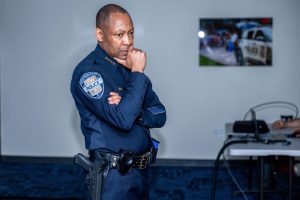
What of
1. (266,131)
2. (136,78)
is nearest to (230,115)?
(266,131)

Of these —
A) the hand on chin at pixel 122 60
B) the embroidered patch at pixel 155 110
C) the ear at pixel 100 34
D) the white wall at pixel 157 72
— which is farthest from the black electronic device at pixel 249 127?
the ear at pixel 100 34

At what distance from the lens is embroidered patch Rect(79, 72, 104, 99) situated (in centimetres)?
186

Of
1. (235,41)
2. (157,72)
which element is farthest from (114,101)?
(235,41)

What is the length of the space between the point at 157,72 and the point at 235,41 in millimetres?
1023

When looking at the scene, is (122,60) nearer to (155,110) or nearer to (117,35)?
(117,35)

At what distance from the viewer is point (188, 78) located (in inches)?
224

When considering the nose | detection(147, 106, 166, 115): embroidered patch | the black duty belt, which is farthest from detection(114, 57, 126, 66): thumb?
the black duty belt

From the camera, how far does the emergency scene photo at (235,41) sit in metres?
5.51

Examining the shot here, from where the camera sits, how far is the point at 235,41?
557 cm

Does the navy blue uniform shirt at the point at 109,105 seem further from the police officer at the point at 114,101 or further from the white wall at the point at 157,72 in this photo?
the white wall at the point at 157,72

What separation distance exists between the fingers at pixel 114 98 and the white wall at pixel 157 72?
377cm

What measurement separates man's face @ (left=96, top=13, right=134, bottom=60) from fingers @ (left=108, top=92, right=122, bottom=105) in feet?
0.59

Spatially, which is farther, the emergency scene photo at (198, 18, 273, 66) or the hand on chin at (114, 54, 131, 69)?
the emergency scene photo at (198, 18, 273, 66)

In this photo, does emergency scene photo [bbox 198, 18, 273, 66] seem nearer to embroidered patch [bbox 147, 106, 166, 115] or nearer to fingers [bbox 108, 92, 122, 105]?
embroidered patch [bbox 147, 106, 166, 115]
